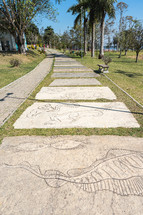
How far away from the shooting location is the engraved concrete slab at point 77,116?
403cm

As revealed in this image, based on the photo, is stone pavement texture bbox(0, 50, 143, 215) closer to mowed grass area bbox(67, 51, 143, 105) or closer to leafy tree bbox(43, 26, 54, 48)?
mowed grass area bbox(67, 51, 143, 105)

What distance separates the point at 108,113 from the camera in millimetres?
4684

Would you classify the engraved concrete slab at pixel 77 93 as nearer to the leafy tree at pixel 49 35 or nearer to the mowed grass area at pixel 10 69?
the mowed grass area at pixel 10 69

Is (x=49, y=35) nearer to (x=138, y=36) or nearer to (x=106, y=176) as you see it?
(x=138, y=36)

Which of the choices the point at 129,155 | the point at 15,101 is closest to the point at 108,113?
the point at 129,155

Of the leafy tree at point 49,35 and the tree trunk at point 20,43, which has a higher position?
the leafy tree at point 49,35

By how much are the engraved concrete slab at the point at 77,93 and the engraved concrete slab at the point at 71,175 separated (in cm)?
300

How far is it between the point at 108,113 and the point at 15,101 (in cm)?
392

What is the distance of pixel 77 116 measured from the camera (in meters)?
4.50

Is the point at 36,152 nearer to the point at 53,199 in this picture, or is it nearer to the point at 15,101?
the point at 53,199

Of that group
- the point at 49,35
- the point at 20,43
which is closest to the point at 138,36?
the point at 20,43

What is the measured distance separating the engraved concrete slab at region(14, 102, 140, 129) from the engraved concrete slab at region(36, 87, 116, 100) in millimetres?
762

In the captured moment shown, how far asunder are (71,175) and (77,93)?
15.5ft

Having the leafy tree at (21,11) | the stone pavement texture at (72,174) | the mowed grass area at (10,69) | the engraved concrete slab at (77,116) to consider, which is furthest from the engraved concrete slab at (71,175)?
the leafy tree at (21,11)
